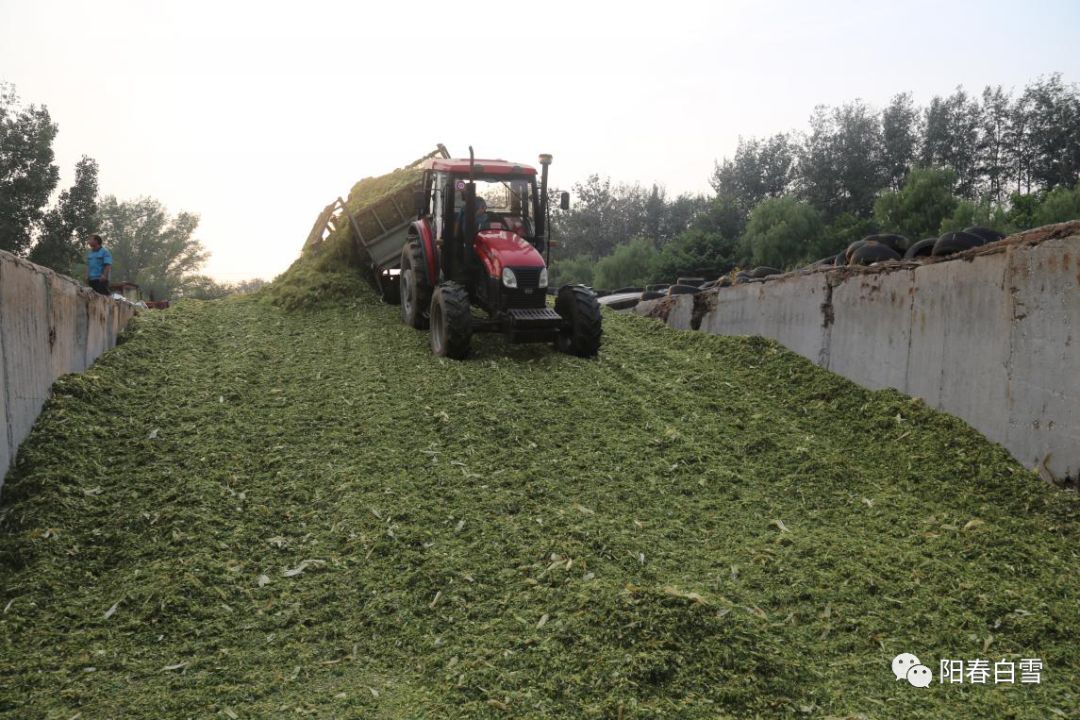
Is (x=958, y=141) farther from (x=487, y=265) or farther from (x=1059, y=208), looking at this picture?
(x=487, y=265)

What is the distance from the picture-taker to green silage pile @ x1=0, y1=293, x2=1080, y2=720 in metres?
4.18

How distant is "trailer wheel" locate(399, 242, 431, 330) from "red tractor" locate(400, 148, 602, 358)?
0.05 ft

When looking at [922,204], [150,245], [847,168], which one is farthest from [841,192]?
[150,245]

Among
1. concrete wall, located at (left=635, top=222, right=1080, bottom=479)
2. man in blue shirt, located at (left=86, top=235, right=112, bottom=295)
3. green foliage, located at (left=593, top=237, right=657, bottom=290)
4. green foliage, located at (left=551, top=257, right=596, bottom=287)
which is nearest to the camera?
concrete wall, located at (left=635, top=222, right=1080, bottom=479)

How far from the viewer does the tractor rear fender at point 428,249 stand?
11.5 m

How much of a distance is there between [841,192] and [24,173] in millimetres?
48299

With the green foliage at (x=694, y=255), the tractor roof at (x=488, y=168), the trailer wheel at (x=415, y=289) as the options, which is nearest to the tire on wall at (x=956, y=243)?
the tractor roof at (x=488, y=168)

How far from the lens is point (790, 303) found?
1060cm

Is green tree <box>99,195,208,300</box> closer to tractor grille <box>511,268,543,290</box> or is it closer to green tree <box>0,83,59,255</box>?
green tree <box>0,83,59,255</box>

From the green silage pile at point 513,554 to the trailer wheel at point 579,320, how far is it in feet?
4.46

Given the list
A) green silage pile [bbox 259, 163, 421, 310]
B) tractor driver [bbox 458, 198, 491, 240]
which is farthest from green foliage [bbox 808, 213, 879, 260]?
tractor driver [bbox 458, 198, 491, 240]

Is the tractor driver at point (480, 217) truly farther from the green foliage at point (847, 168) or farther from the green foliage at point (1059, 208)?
the green foliage at point (847, 168)

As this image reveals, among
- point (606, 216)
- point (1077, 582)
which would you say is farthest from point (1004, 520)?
point (606, 216)

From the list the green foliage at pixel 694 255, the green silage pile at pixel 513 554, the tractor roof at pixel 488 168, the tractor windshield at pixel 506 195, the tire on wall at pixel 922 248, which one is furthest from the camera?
the green foliage at pixel 694 255
